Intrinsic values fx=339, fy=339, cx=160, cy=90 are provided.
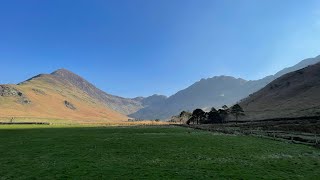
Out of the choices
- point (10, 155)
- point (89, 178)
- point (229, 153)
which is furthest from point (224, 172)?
point (10, 155)

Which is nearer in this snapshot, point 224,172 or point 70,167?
point 224,172

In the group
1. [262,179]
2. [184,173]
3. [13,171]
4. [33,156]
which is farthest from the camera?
[33,156]

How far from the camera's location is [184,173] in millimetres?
28625

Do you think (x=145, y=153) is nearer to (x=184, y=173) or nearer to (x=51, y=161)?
(x=51, y=161)

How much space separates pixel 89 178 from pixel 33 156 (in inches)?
678

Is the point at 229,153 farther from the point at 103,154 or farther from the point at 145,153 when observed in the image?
the point at 103,154

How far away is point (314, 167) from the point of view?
104 feet

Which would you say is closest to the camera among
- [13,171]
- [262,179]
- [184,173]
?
[262,179]

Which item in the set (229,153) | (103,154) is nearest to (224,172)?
(229,153)

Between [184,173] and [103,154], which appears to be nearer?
[184,173]

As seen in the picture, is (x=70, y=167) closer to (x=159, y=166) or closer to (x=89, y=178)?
(x=89, y=178)

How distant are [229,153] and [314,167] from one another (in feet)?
40.8

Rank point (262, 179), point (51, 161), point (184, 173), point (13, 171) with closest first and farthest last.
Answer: point (262, 179) < point (184, 173) < point (13, 171) < point (51, 161)

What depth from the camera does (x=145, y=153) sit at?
43.2m
